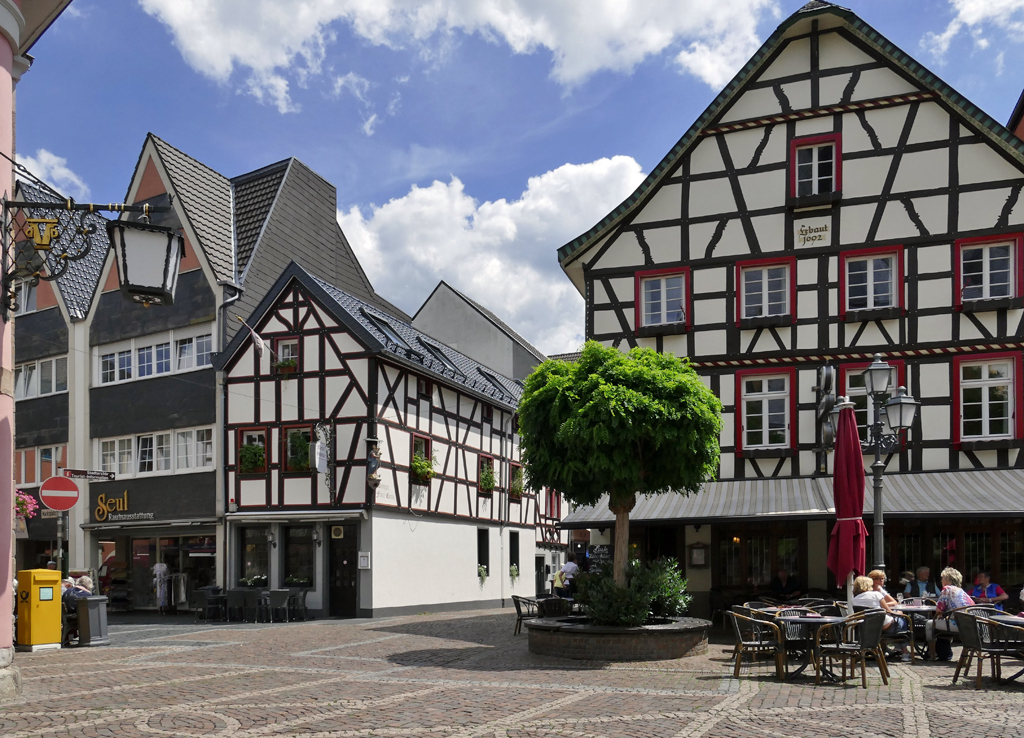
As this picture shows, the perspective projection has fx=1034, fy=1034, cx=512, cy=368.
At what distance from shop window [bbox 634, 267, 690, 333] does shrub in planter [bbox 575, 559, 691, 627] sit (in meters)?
7.78

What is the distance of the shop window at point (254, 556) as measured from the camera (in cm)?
2662

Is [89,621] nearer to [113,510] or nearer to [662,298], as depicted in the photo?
[113,510]

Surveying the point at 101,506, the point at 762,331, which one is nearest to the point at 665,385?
the point at 762,331

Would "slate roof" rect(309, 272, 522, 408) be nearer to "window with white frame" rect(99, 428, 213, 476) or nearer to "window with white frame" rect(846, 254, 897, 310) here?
"window with white frame" rect(99, 428, 213, 476)

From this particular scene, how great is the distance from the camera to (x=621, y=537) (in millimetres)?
15523

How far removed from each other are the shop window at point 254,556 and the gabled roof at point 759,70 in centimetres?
1089

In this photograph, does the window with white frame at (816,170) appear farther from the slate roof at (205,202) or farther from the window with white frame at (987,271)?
the slate roof at (205,202)

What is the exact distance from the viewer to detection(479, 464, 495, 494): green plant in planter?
105 feet

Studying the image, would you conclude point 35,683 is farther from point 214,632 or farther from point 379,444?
point 379,444

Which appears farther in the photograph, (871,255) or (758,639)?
(871,255)

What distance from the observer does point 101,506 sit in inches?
1165

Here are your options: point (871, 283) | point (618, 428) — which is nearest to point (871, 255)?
point (871, 283)

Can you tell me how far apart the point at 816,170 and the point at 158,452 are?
18.9 metres

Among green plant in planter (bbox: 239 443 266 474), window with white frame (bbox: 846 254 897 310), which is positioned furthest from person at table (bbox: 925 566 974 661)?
green plant in planter (bbox: 239 443 266 474)
